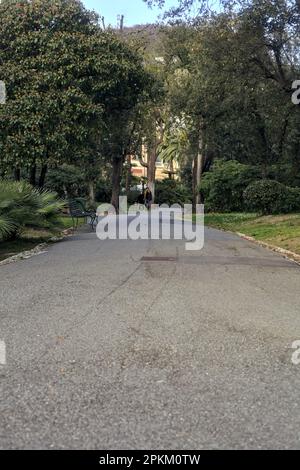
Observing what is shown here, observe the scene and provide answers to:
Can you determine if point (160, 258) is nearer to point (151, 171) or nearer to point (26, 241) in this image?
point (26, 241)

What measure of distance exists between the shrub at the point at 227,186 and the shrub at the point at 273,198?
736 centimetres

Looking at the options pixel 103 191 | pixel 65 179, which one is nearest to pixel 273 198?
pixel 65 179

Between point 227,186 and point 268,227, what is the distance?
42.4ft

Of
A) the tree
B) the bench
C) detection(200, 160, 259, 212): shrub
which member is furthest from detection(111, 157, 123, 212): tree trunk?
the tree

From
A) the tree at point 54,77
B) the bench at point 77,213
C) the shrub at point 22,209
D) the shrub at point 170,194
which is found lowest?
the shrub at point 170,194

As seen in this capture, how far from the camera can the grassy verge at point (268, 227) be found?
54.5 ft

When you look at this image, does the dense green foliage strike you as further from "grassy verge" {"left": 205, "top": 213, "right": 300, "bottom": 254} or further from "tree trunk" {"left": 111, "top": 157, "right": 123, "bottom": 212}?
"grassy verge" {"left": 205, "top": 213, "right": 300, "bottom": 254}

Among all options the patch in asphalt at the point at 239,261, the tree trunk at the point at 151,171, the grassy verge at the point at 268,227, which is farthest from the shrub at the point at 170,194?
the patch in asphalt at the point at 239,261

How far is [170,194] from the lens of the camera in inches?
2183

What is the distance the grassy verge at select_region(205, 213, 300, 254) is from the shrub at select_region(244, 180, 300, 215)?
2.23ft

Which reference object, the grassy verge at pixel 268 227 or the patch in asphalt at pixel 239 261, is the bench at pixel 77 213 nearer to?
the grassy verge at pixel 268 227

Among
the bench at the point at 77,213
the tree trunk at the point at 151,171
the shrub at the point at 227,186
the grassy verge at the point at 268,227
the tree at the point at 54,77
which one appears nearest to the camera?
the grassy verge at the point at 268,227
